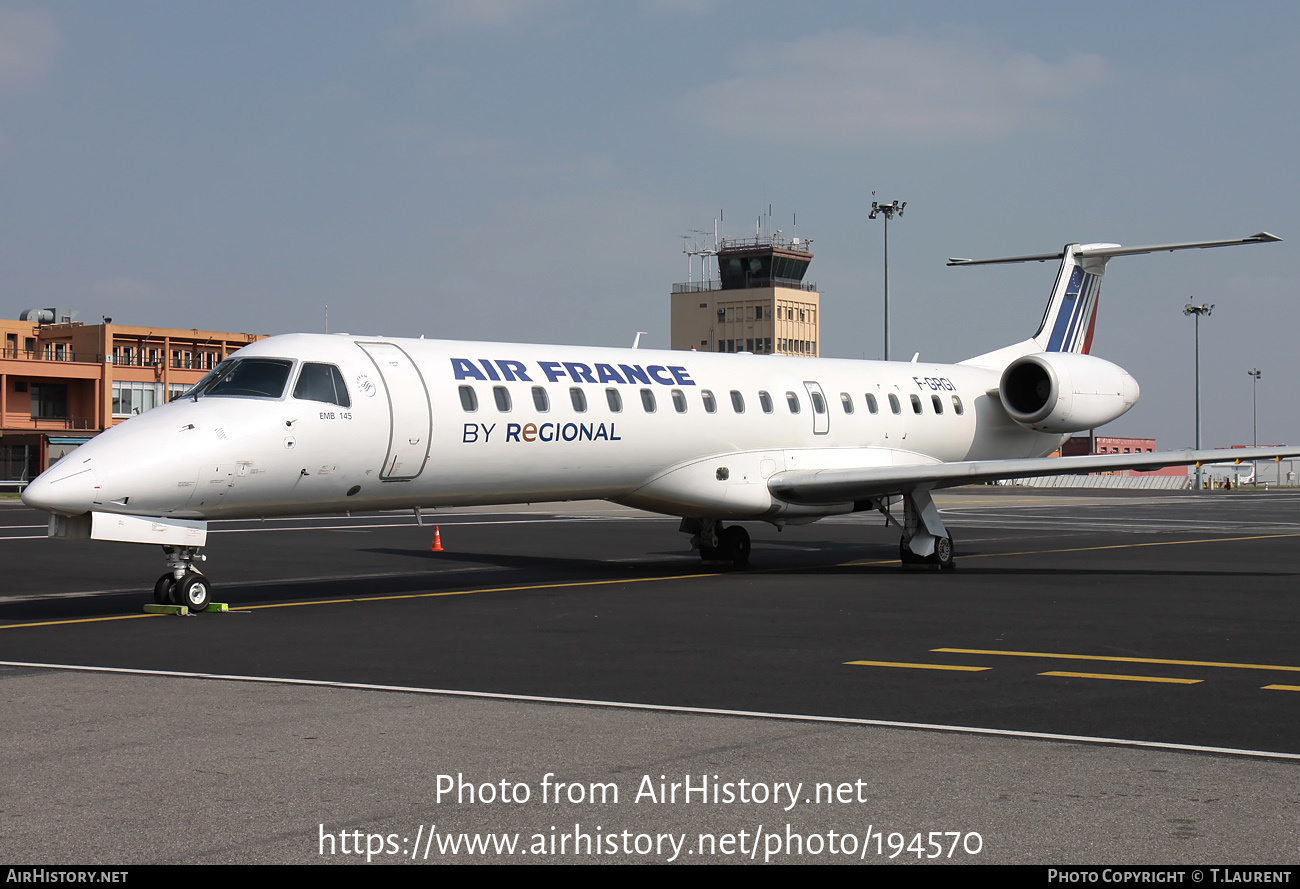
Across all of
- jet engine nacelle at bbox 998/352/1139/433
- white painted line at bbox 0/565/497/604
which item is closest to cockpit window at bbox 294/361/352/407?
white painted line at bbox 0/565/497/604

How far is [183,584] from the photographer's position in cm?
1521

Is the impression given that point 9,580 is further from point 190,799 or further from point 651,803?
point 651,803

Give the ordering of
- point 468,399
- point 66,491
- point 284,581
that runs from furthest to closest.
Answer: point 284,581, point 468,399, point 66,491

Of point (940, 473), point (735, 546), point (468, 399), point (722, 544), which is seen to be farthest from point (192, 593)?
point (940, 473)

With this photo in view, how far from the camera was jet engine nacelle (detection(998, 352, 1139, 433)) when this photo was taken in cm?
2414

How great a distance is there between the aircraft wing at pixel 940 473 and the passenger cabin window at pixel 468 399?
5362 millimetres

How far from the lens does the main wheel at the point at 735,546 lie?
72.9 ft

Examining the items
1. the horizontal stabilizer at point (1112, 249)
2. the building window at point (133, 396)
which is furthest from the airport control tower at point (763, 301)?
the horizontal stabilizer at point (1112, 249)

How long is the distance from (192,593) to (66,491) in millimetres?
2025

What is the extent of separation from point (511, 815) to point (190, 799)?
1615 mm

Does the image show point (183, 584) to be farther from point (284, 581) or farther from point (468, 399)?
point (284, 581)

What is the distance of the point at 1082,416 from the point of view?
2453 centimetres

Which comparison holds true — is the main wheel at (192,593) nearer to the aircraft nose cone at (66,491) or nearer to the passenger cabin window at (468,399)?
the aircraft nose cone at (66,491)

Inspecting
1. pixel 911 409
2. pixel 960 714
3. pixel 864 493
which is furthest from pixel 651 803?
pixel 911 409
